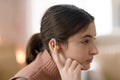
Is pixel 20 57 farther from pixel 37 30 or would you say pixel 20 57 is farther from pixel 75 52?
pixel 75 52

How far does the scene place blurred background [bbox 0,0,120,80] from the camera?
125 centimetres

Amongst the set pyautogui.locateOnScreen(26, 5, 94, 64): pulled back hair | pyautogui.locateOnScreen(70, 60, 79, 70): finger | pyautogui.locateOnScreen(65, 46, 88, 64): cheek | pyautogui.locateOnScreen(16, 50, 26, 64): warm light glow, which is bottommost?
pyautogui.locateOnScreen(16, 50, 26, 64): warm light glow

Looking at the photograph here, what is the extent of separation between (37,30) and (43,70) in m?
0.72

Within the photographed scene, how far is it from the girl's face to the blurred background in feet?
0.69

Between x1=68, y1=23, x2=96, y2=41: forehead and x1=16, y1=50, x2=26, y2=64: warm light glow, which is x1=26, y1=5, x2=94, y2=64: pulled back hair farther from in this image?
x1=16, y1=50, x2=26, y2=64: warm light glow

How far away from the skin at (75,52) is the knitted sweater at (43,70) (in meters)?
0.05

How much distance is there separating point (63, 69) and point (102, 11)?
16.8 inches

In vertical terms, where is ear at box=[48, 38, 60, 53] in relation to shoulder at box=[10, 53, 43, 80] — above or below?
above

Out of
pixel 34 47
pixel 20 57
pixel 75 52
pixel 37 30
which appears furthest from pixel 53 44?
pixel 20 57

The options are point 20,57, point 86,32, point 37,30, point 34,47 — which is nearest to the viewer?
point 86,32

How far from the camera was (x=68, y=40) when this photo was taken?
1078mm

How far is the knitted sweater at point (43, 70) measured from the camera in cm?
113

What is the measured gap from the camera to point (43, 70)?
1.16m

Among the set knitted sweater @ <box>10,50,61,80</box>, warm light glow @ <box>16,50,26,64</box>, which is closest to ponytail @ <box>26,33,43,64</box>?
knitted sweater @ <box>10,50,61,80</box>
